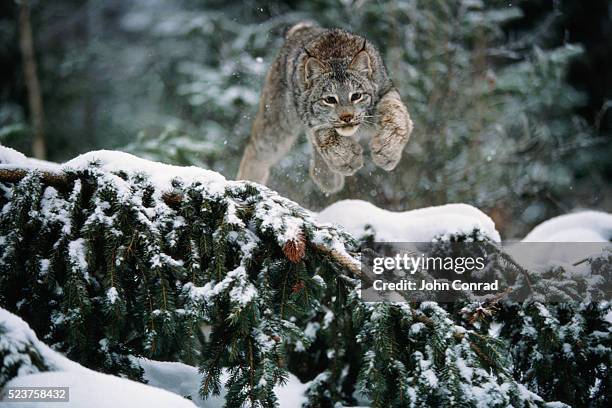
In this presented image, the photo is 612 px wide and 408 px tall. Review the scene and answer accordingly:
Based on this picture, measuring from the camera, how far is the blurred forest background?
6.89 m

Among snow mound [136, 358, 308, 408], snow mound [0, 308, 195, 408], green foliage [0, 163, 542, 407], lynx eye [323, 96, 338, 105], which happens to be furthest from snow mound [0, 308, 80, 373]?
lynx eye [323, 96, 338, 105]

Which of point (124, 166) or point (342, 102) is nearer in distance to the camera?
point (124, 166)

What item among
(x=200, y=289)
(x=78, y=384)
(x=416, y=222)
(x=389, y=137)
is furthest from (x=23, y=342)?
(x=389, y=137)

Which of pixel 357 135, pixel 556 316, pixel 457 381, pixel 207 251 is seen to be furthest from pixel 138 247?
pixel 357 135

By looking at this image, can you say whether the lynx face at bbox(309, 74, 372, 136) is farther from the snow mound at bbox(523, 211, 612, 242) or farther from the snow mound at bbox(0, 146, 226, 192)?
the snow mound at bbox(0, 146, 226, 192)

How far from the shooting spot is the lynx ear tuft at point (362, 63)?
13.8 ft

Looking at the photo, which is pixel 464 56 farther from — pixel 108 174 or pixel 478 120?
pixel 108 174

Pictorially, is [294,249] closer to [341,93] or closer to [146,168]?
[146,168]

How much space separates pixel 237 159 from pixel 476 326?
565 cm

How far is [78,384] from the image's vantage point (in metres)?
1.80

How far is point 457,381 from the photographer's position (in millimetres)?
2146

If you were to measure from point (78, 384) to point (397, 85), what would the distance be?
5.68 m

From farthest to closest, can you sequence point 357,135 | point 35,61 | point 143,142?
point 35,61 < point 143,142 < point 357,135

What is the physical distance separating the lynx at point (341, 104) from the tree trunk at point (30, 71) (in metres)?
5.12
